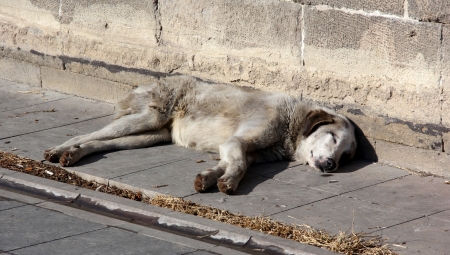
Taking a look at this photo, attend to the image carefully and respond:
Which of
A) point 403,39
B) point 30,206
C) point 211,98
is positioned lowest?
point 30,206

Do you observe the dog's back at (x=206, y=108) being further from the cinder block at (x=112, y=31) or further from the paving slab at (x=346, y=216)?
the paving slab at (x=346, y=216)

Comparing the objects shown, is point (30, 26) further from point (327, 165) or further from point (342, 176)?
point (342, 176)

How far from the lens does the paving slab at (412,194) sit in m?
6.39

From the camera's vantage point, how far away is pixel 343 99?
7766 mm

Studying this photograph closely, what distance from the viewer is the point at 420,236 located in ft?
18.8

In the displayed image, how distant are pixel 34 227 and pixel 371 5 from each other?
375 cm

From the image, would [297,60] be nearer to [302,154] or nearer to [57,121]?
[302,154]

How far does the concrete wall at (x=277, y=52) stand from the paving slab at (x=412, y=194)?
283 mm

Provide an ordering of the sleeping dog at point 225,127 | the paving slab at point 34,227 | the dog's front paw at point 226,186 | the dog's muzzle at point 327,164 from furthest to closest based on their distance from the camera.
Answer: the sleeping dog at point 225,127, the dog's muzzle at point 327,164, the dog's front paw at point 226,186, the paving slab at point 34,227

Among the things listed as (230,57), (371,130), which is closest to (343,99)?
(371,130)

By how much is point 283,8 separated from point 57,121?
291 centimetres

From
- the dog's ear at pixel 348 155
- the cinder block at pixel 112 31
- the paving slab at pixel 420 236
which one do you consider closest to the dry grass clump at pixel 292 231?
the paving slab at pixel 420 236

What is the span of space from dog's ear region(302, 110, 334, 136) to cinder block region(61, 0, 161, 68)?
2402mm

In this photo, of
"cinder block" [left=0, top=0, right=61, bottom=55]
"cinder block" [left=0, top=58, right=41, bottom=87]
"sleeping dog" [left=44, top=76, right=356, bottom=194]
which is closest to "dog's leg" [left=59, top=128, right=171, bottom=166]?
"sleeping dog" [left=44, top=76, right=356, bottom=194]
